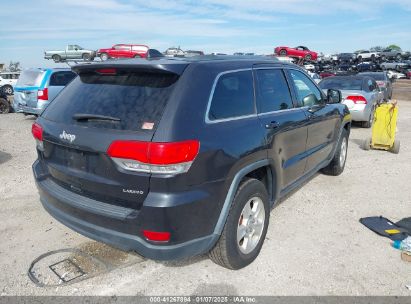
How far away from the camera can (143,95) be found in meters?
2.66

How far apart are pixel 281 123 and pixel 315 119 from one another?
1.12 m

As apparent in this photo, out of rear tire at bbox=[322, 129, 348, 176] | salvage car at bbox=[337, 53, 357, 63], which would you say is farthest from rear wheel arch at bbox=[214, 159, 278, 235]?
Answer: salvage car at bbox=[337, 53, 357, 63]

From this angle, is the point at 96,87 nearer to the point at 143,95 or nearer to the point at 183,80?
the point at 143,95

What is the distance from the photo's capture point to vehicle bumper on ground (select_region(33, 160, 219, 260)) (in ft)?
8.26

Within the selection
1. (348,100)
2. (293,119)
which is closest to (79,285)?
(293,119)

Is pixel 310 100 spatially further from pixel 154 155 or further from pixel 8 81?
pixel 8 81

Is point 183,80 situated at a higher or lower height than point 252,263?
higher

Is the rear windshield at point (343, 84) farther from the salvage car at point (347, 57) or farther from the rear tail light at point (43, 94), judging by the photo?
the salvage car at point (347, 57)

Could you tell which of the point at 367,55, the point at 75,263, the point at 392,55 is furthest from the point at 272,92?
the point at 392,55

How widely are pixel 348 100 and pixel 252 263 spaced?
8305 mm

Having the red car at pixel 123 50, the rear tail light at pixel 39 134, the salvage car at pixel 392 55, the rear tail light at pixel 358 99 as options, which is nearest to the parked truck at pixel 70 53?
the red car at pixel 123 50

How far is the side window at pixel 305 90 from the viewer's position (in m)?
4.28

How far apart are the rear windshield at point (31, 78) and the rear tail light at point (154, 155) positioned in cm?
985

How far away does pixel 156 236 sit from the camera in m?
2.49
